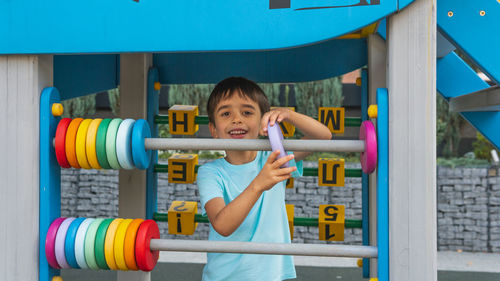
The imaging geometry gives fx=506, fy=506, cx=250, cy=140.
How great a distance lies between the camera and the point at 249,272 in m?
1.86

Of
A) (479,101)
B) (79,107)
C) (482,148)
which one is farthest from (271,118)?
(482,148)

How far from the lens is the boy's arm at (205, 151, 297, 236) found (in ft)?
4.77

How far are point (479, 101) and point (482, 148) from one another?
5.73 meters

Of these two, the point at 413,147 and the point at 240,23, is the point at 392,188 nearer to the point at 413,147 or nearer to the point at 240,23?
the point at 413,147

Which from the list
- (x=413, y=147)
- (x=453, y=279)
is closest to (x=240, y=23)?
(x=413, y=147)

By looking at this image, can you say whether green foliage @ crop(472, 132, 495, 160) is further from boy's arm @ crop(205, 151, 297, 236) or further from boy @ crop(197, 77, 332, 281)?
boy's arm @ crop(205, 151, 297, 236)

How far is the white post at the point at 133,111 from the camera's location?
286 centimetres

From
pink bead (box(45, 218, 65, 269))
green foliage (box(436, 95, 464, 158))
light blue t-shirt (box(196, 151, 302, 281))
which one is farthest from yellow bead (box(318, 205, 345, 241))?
green foliage (box(436, 95, 464, 158))

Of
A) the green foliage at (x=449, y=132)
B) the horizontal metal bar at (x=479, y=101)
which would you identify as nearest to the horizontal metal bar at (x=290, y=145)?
the horizontal metal bar at (x=479, y=101)

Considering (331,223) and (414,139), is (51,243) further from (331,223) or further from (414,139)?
(331,223)

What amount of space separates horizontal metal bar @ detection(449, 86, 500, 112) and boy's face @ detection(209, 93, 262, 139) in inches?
46.6

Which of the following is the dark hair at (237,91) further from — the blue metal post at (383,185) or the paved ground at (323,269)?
the paved ground at (323,269)

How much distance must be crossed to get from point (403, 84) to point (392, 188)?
0.30 metres

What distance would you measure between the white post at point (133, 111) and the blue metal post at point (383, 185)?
172 cm
